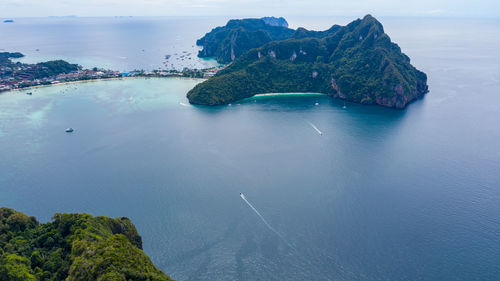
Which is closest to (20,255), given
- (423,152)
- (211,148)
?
(211,148)

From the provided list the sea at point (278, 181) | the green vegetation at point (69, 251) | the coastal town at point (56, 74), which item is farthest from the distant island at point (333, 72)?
the green vegetation at point (69, 251)

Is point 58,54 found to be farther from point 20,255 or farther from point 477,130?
point 477,130

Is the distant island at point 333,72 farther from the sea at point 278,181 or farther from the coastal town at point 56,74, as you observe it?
the coastal town at point 56,74

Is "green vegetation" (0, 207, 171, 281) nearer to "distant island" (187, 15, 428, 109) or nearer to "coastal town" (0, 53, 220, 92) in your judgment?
"distant island" (187, 15, 428, 109)

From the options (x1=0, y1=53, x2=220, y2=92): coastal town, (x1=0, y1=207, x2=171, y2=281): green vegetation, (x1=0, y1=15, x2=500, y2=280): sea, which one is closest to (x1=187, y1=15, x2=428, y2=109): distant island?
(x1=0, y1=15, x2=500, y2=280): sea

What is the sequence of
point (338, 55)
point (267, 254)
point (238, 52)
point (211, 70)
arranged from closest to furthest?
point (267, 254) → point (338, 55) → point (211, 70) → point (238, 52)

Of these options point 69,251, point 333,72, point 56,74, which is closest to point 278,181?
point 69,251

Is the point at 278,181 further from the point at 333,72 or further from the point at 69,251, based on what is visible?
the point at 333,72
